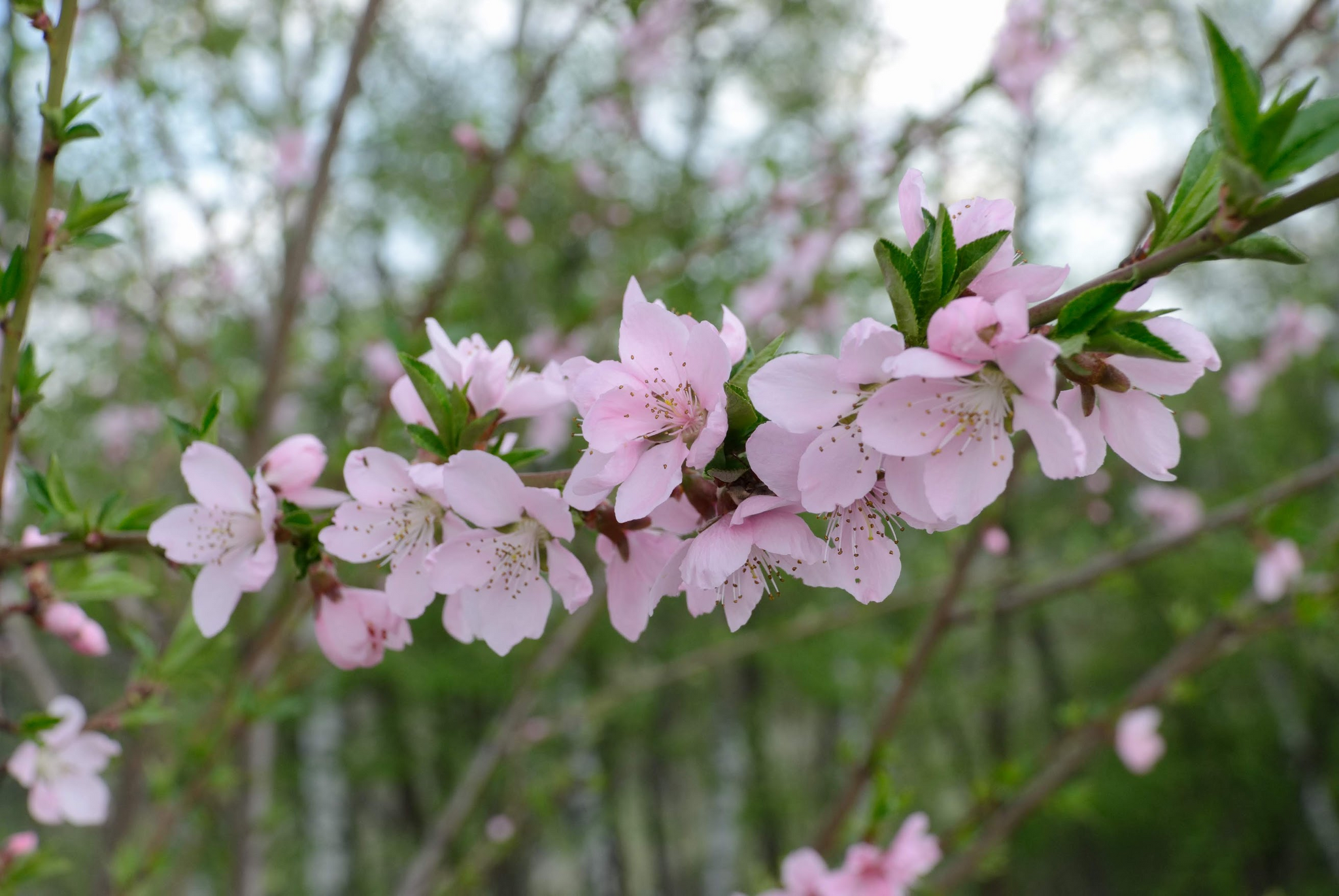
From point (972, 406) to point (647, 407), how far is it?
30 cm

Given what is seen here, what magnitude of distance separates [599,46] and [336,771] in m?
7.79

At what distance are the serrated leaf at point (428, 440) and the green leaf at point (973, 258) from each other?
1.74ft

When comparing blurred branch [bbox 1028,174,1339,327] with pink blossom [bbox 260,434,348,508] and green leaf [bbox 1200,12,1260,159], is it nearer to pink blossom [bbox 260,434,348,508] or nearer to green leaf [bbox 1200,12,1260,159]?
green leaf [bbox 1200,12,1260,159]

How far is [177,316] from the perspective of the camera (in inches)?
205

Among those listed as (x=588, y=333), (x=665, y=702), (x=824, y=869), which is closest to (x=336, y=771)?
(x=665, y=702)

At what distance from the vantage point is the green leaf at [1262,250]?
0.66 meters

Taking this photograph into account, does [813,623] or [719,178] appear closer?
[813,623]

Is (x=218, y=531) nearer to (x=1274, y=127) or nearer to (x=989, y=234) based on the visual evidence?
(x=989, y=234)

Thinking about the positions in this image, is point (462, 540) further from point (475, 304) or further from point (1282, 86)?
point (475, 304)

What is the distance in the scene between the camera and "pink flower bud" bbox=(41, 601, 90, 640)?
1236 mm

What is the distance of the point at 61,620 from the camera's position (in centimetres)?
124

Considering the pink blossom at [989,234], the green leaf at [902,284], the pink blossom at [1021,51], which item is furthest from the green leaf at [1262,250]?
the pink blossom at [1021,51]

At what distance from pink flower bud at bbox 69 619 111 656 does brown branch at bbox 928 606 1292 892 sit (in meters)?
1.98

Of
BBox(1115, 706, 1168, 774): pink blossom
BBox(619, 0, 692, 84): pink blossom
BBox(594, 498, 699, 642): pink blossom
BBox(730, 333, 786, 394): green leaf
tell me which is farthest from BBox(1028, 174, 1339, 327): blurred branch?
BBox(619, 0, 692, 84): pink blossom
